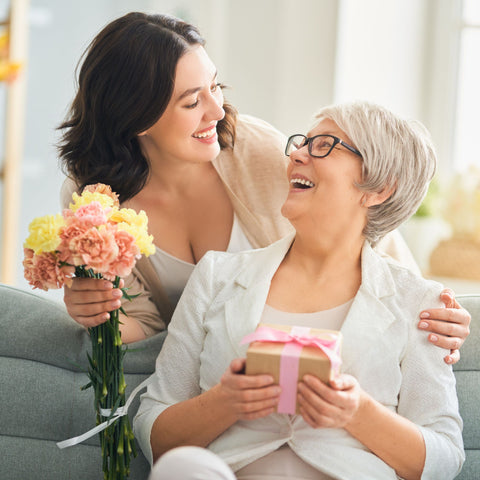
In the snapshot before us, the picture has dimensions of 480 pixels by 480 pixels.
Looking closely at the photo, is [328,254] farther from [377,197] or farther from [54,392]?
[54,392]

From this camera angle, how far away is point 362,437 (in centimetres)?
150

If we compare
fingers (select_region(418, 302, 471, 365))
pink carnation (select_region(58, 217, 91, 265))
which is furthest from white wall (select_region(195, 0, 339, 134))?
pink carnation (select_region(58, 217, 91, 265))

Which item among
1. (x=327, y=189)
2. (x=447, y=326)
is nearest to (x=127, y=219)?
(x=327, y=189)

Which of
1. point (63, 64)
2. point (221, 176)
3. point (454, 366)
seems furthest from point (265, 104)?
point (454, 366)

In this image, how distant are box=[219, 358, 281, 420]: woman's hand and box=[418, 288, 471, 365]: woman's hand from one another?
431 millimetres

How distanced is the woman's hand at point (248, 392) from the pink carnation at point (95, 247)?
0.33m

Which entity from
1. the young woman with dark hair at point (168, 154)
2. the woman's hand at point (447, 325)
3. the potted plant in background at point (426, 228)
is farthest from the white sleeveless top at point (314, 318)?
the potted plant in background at point (426, 228)

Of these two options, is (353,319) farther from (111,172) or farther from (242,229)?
(111,172)

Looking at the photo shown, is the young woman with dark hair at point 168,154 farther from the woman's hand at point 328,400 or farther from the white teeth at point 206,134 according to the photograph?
the woman's hand at point 328,400

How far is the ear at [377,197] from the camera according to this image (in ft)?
5.51

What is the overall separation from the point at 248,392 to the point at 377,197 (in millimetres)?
598

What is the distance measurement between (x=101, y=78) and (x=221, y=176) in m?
0.45

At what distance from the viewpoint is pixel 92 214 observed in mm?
1446

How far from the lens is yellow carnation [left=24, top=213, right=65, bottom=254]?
144cm
